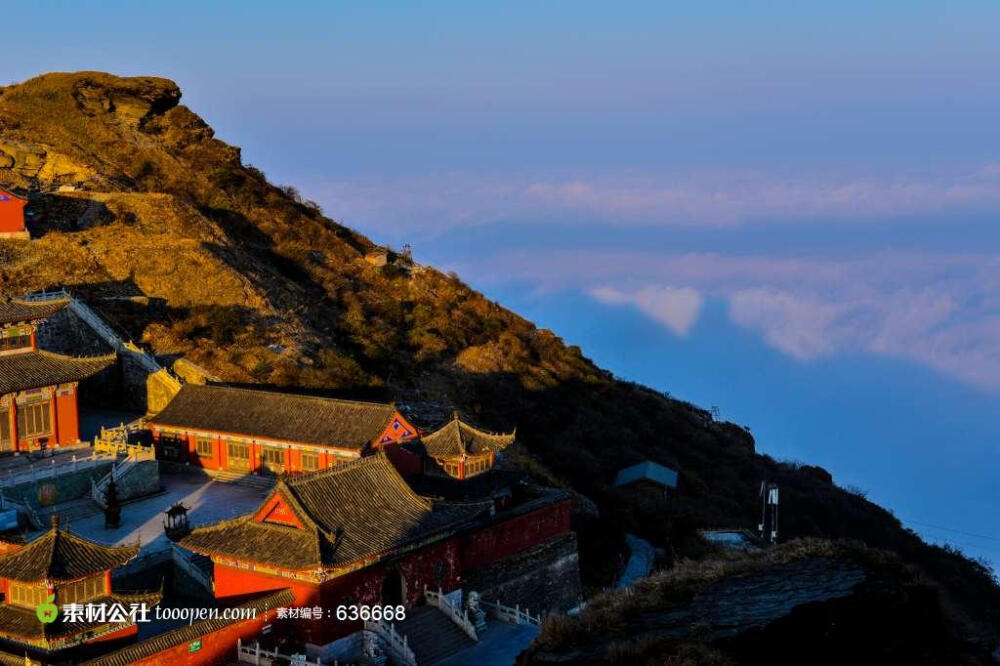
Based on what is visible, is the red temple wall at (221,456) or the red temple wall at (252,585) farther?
the red temple wall at (221,456)

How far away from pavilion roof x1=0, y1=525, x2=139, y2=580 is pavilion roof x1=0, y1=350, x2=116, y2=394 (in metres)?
16.3

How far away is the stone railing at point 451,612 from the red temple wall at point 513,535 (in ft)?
8.27

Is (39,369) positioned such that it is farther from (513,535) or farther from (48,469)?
(513,535)

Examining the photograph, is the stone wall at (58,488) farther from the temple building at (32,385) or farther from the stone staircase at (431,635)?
the stone staircase at (431,635)

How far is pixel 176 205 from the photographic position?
217 ft

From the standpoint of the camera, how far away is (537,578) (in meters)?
34.2

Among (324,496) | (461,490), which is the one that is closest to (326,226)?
(461,490)

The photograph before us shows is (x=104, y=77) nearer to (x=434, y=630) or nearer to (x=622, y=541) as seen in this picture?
(x=622, y=541)

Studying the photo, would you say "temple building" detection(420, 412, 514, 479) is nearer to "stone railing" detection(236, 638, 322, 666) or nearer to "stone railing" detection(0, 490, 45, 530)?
"stone railing" detection(236, 638, 322, 666)

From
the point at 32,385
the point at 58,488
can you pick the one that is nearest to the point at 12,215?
the point at 32,385

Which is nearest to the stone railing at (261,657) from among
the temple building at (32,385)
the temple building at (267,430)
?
the temple building at (267,430)

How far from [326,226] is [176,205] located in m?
18.8

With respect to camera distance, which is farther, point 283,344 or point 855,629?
point 283,344

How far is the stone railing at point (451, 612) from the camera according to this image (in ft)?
92.0
